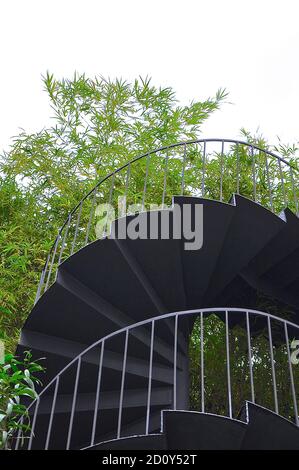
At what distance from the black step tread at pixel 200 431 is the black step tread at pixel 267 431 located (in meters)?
0.06

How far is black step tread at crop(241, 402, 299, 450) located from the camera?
314 centimetres

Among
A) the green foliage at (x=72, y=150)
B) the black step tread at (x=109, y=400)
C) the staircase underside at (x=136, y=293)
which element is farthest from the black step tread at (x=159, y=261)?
the green foliage at (x=72, y=150)

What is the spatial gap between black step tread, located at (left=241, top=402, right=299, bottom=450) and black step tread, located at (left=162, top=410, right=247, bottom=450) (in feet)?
0.21

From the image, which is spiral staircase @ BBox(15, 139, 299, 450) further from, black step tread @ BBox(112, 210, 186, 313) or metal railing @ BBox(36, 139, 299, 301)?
metal railing @ BBox(36, 139, 299, 301)

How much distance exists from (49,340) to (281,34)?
6146 millimetres

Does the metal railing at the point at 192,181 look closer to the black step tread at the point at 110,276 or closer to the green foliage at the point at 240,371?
the green foliage at the point at 240,371

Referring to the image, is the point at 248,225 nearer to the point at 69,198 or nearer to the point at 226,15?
the point at 69,198

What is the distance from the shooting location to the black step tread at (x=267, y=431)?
314 centimetres

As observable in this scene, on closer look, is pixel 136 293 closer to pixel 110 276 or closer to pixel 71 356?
pixel 110 276

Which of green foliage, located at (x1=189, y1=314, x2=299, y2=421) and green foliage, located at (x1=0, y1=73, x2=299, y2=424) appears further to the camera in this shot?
green foliage, located at (x1=0, y1=73, x2=299, y2=424)

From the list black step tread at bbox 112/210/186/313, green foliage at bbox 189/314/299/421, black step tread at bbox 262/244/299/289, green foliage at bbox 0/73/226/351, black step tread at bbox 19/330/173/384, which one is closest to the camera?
black step tread at bbox 112/210/186/313

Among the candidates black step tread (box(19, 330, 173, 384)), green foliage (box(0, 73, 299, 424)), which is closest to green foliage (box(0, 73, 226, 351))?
green foliage (box(0, 73, 299, 424))

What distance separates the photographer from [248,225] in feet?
14.0
